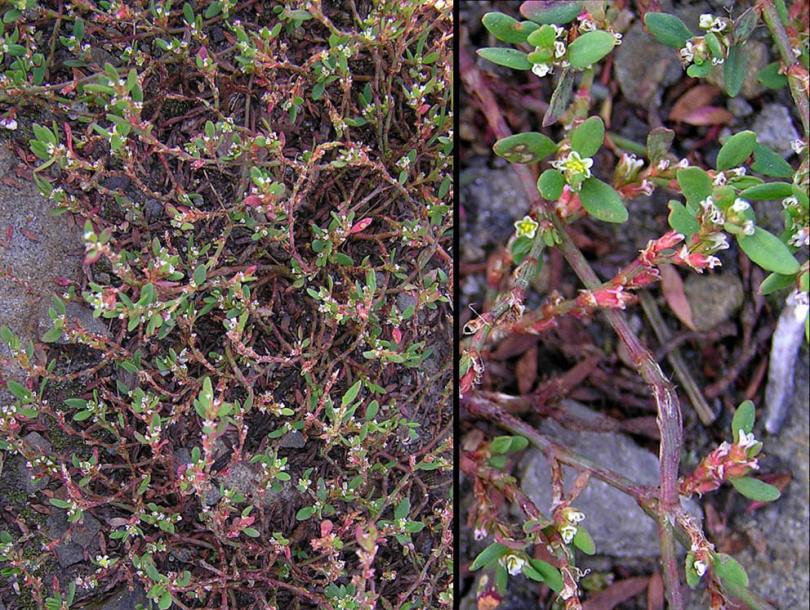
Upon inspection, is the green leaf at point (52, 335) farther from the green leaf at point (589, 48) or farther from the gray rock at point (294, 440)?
the green leaf at point (589, 48)

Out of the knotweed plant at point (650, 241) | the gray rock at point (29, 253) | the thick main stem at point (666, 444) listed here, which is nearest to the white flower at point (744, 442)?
the knotweed plant at point (650, 241)

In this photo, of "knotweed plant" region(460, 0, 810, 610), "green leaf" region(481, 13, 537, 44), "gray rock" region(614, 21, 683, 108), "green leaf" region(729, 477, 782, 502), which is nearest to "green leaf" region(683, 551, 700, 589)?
"knotweed plant" region(460, 0, 810, 610)

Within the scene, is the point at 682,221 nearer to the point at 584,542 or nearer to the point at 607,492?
the point at 584,542

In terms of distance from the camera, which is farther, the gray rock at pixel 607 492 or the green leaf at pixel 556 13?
the gray rock at pixel 607 492

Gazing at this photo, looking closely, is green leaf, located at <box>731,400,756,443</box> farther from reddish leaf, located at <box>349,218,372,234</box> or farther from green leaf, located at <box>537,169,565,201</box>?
reddish leaf, located at <box>349,218,372,234</box>

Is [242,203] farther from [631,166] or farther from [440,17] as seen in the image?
[631,166]

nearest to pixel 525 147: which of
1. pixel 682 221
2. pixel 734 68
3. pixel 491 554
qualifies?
pixel 682 221

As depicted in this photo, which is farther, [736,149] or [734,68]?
[734,68]
